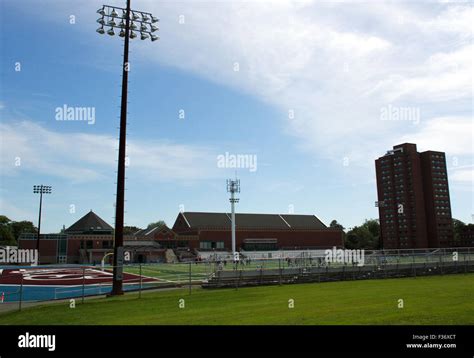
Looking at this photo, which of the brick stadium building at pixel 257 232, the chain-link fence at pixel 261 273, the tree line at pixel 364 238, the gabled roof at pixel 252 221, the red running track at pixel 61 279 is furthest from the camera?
the tree line at pixel 364 238

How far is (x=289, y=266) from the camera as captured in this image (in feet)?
90.3

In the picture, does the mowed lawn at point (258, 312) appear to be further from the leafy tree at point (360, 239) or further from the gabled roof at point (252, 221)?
the leafy tree at point (360, 239)

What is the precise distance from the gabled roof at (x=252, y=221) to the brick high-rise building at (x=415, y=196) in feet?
64.3

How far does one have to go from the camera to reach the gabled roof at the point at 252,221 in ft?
315


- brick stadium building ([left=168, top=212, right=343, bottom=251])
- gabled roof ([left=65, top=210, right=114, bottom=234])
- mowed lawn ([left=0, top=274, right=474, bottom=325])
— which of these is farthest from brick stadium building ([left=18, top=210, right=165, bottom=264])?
mowed lawn ([left=0, top=274, right=474, bottom=325])

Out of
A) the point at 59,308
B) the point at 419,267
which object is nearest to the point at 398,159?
the point at 419,267

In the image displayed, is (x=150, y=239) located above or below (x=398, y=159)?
below

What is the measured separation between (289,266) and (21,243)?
2542 inches

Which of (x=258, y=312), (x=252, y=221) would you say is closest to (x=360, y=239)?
(x=252, y=221)

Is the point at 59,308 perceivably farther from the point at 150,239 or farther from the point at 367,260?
the point at 150,239

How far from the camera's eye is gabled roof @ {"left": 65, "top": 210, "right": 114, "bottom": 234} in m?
87.5

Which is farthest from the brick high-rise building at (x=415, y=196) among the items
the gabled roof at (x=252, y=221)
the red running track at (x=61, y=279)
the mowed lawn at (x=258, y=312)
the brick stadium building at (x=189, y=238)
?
the mowed lawn at (x=258, y=312)

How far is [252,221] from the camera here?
327 feet
